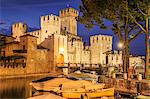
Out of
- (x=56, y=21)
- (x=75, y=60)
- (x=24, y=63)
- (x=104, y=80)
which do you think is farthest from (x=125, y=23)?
(x=56, y=21)

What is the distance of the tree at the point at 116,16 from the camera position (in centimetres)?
2064

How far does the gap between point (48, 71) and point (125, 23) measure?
24677 millimetres

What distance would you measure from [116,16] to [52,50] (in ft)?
84.9

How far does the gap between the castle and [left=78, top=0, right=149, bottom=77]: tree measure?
16231mm

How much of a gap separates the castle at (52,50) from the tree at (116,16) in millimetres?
16231

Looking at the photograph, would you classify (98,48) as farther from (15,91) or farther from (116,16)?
(15,91)

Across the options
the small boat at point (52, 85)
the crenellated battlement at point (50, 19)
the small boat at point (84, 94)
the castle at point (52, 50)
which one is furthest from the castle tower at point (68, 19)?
the small boat at point (84, 94)

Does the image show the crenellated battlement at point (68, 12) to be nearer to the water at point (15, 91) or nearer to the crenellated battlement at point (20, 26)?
the crenellated battlement at point (20, 26)

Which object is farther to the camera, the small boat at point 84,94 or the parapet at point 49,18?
the parapet at point 49,18

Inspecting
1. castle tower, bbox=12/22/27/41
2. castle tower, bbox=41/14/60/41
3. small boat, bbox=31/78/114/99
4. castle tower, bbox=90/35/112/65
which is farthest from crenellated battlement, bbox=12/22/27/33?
small boat, bbox=31/78/114/99

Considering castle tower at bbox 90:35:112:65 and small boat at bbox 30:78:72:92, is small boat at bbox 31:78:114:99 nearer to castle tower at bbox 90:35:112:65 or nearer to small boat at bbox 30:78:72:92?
small boat at bbox 30:78:72:92

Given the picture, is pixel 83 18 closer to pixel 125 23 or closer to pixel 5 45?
pixel 125 23

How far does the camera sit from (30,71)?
41219mm

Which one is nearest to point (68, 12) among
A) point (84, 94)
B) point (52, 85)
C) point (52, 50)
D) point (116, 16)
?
point (52, 50)
